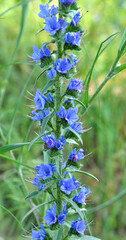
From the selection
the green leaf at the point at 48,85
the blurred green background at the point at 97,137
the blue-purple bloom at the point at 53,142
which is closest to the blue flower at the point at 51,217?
the blue-purple bloom at the point at 53,142

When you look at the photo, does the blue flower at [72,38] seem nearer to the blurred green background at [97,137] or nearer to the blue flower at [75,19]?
the blue flower at [75,19]

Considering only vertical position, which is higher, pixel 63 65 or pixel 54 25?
pixel 54 25

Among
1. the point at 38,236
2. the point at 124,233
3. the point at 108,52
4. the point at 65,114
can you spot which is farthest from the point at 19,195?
the point at 108,52

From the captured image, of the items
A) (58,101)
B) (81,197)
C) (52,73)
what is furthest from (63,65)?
(81,197)

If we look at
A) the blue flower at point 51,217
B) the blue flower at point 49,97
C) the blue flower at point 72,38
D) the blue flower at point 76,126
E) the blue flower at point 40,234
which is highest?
the blue flower at point 72,38

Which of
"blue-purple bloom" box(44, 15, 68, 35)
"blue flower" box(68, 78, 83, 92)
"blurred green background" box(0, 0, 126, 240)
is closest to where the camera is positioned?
"blue-purple bloom" box(44, 15, 68, 35)

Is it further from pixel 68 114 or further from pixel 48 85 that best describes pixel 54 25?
pixel 68 114

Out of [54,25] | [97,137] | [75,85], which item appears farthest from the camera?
[97,137]

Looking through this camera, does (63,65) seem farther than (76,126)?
No

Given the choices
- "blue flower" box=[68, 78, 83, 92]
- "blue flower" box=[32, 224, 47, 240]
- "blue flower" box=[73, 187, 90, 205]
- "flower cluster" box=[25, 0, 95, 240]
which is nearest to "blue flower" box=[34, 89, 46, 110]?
"flower cluster" box=[25, 0, 95, 240]

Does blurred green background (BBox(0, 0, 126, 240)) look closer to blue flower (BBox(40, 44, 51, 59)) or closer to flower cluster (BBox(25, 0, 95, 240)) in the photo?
flower cluster (BBox(25, 0, 95, 240))
